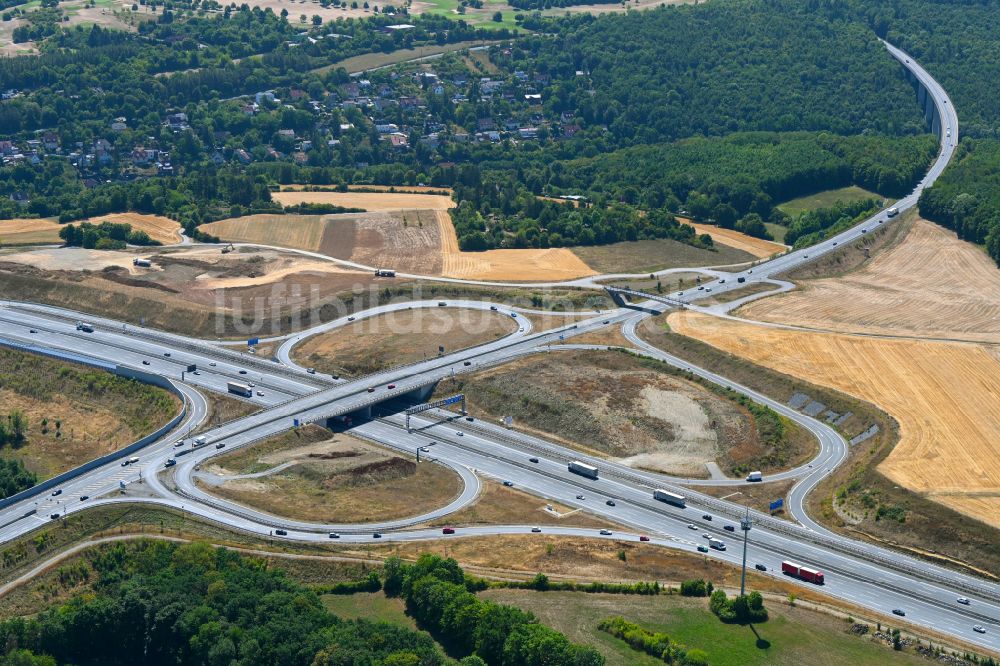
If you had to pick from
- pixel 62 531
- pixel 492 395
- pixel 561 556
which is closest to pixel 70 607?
pixel 62 531

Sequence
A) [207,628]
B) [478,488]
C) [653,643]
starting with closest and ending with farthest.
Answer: [653,643]
[207,628]
[478,488]

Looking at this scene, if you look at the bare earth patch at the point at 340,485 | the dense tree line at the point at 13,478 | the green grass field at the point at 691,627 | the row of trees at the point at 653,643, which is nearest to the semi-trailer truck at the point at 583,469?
the bare earth patch at the point at 340,485

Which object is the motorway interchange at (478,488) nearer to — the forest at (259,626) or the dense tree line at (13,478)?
the dense tree line at (13,478)

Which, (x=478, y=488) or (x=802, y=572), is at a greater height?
(x=802, y=572)

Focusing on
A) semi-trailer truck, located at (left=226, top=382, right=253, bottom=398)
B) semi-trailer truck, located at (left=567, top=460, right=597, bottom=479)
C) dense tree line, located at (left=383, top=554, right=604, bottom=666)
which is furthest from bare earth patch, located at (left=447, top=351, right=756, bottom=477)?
dense tree line, located at (left=383, top=554, right=604, bottom=666)

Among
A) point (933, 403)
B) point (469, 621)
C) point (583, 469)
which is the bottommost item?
point (469, 621)

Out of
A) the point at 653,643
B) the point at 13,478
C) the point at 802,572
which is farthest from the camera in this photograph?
the point at 13,478

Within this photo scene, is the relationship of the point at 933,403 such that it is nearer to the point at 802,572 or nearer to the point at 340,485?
the point at 802,572

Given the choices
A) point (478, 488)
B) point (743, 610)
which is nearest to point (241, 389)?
point (478, 488)
